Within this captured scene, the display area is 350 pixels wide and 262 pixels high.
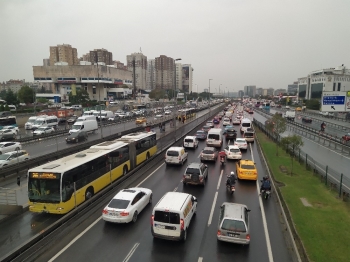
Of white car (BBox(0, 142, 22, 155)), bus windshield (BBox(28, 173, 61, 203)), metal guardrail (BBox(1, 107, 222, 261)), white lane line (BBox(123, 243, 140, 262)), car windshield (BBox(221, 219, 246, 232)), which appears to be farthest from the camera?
white car (BBox(0, 142, 22, 155))

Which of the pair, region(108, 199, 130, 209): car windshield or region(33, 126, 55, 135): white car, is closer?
region(108, 199, 130, 209): car windshield

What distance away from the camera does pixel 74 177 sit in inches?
537

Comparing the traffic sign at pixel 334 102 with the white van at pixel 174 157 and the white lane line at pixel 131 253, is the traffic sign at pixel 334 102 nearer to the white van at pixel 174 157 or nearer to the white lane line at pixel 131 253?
the white van at pixel 174 157

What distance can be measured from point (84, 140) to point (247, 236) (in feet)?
97.1

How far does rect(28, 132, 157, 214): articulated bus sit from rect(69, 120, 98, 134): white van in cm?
2109

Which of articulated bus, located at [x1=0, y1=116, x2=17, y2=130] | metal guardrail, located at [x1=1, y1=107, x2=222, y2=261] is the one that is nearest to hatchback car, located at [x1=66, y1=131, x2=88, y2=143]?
articulated bus, located at [x1=0, y1=116, x2=17, y2=130]

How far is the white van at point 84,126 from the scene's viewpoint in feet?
127

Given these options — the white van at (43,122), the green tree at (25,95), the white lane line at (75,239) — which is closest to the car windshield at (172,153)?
the white lane line at (75,239)

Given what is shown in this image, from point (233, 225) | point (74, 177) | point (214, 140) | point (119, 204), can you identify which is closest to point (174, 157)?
point (214, 140)

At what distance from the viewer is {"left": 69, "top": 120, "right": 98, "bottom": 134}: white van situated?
38.6 metres

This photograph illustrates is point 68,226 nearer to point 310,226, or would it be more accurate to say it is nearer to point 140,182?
point 140,182

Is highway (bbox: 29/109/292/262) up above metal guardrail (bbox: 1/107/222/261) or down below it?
below

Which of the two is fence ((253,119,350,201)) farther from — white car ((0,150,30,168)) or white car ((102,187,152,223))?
white car ((0,150,30,168))

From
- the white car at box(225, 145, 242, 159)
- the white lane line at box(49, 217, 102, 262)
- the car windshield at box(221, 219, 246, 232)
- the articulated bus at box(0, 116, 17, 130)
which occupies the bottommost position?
the white lane line at box(49, 217, 102, 262)
